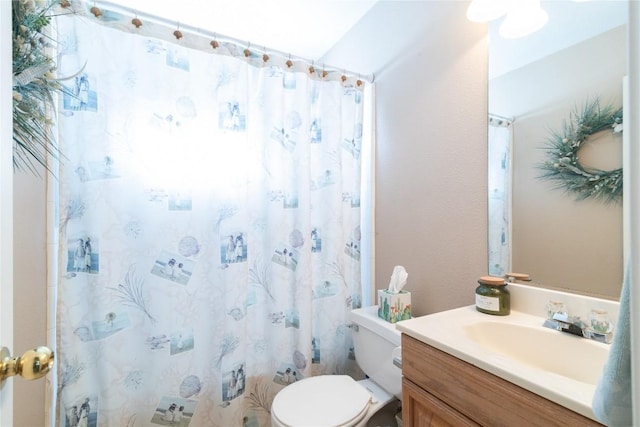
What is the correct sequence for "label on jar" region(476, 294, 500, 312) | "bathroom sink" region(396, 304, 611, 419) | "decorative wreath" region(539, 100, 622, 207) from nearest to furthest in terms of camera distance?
"bathroom sink" region(396, 304, 611, 419), "decorative wreath" region(539, 100, 622, 207), "label on jar" region(476, 294, 500, 312)

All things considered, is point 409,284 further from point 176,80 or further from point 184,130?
point 176,80

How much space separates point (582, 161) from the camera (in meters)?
0.89

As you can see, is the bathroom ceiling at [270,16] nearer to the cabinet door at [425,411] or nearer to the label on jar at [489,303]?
the label on jar at [489,303]

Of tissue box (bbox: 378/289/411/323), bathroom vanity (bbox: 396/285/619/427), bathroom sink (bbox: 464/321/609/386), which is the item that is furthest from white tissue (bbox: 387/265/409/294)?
bathroom sink (bbox: 464/321/609/386)

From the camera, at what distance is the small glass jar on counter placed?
3.20 feet

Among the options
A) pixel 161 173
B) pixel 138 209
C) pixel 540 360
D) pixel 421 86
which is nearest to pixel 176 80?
pixel 161 173

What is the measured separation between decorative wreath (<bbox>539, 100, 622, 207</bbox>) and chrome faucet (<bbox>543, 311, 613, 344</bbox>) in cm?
37

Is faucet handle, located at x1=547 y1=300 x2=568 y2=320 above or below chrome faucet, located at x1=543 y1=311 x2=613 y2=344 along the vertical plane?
Answer: above

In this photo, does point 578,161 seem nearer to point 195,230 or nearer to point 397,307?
point 397,307

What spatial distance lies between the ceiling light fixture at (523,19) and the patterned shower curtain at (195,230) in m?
0.83

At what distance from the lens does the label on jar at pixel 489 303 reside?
38.4 inches

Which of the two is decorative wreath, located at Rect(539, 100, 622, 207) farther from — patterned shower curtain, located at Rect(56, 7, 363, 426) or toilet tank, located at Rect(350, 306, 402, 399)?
patterned shower curtain, located at Rect(56, 7, 363, 426)

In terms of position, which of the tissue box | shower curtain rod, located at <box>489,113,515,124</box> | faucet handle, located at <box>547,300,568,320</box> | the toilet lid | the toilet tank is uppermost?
shower curtain rod, located at <box>489,113,515,124</box>

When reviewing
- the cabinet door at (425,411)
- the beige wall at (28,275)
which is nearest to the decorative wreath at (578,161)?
the cabinet door at (425,411)
